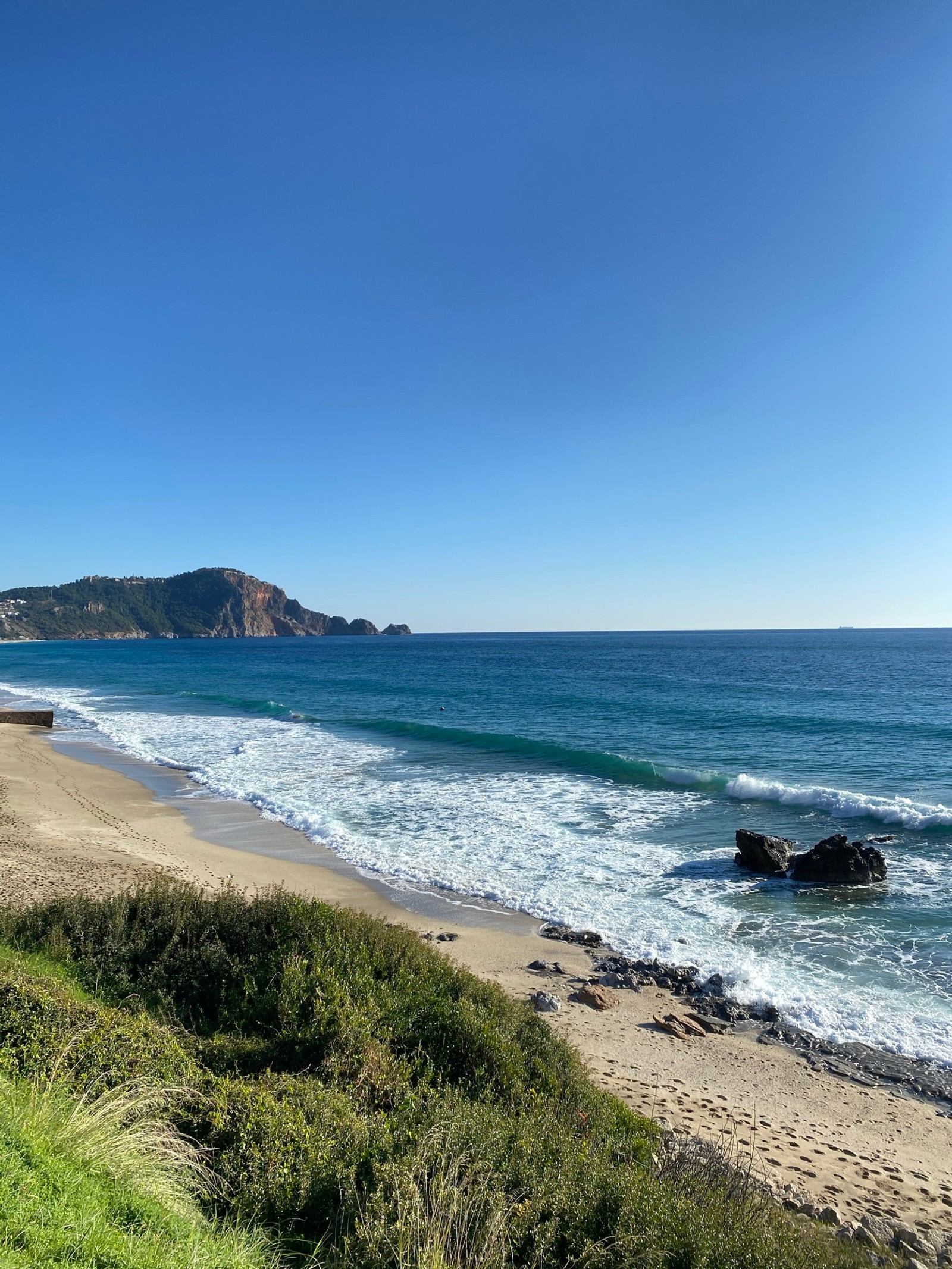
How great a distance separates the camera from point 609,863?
16.3 metres

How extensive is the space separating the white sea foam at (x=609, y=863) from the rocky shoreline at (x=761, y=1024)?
281 millimetres

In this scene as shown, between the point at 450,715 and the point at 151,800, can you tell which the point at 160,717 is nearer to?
the point at 450,715

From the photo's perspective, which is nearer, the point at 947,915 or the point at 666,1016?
the point at 666,1016

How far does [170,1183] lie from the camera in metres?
4.12

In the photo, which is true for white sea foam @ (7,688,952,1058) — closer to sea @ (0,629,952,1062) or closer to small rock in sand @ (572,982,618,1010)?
sea @ (0,629,952,1062)

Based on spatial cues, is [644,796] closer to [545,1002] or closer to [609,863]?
[609,863]

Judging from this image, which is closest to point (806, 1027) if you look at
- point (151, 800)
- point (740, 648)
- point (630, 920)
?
point (630, 920)

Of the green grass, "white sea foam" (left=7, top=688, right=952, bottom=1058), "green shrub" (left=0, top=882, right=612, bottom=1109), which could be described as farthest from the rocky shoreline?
the green grass

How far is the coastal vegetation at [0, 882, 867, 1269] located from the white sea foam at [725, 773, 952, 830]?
54.2 ft

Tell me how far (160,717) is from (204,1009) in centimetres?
3781

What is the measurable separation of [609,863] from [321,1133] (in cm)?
1241

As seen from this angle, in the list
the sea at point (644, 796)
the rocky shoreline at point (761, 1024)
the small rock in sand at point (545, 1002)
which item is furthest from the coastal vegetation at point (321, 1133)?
the sea at point (644, 796)

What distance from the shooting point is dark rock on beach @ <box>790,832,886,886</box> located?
49.4 feet

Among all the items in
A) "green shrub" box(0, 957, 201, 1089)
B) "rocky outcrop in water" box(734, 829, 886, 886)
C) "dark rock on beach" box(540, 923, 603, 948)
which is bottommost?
"dark rock on beach" box(540, 923, 603, 948)
